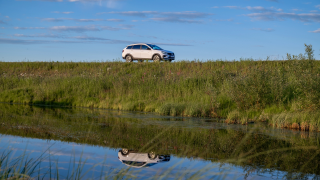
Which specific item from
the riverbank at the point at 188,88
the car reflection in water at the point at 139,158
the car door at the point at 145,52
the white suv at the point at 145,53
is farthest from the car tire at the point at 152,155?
the car door at the point at 145,52

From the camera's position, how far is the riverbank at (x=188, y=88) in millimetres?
13312

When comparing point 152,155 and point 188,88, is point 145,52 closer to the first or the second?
point 188,88

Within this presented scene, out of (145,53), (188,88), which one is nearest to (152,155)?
(188,88)

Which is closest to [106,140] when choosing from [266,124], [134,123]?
[134,123]

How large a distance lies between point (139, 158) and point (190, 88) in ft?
38.8

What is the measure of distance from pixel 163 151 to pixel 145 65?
16.8m

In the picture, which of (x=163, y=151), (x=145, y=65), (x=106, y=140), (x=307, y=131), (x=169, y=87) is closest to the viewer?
(x=163, y=151)

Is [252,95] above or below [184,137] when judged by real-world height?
above

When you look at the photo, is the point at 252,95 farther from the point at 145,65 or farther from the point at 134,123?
the point at 145,65

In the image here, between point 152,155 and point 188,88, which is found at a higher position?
point 188,88

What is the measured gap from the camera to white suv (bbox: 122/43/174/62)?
26.8 m

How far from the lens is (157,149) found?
7.92m

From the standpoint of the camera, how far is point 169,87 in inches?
760

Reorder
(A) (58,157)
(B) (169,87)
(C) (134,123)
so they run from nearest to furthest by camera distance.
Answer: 1. (A) (58,157)
2. (C) (134,123)
3. (B) (169,87)
